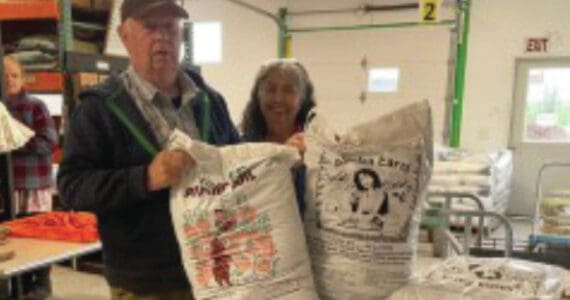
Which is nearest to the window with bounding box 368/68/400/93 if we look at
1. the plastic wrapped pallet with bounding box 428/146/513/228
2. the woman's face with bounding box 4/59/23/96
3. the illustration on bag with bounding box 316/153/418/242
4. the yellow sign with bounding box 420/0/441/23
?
the yellow sign with bounding box 420/0/441/23

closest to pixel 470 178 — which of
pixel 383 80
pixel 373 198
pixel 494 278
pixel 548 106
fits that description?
pixel 548 106

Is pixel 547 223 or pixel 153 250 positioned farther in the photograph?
pixel 547 223

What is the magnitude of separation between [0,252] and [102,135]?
132 centimetres

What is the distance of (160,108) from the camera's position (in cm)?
138

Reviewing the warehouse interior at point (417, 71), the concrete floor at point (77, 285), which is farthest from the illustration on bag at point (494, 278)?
the concrete floor at point (77, 285)

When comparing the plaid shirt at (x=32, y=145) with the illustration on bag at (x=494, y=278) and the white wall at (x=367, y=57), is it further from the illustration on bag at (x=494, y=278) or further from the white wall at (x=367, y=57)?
the white wall at (x=367, y=57)

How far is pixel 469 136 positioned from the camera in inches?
270

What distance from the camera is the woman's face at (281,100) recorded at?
6.09 feet

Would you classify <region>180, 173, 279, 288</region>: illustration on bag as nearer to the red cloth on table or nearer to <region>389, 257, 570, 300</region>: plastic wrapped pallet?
<region>389, 257, 570, 300</region>: plastic wrapped pallet

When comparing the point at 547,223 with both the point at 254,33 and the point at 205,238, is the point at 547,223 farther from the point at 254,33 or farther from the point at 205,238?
the point at 254,33

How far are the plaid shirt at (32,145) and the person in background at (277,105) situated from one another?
203cm

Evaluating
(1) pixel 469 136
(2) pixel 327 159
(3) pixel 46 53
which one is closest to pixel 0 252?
(2) pixel 327 159

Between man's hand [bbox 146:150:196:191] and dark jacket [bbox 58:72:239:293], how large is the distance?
7 centimetres

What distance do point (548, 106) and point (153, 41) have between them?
6.27 metres
